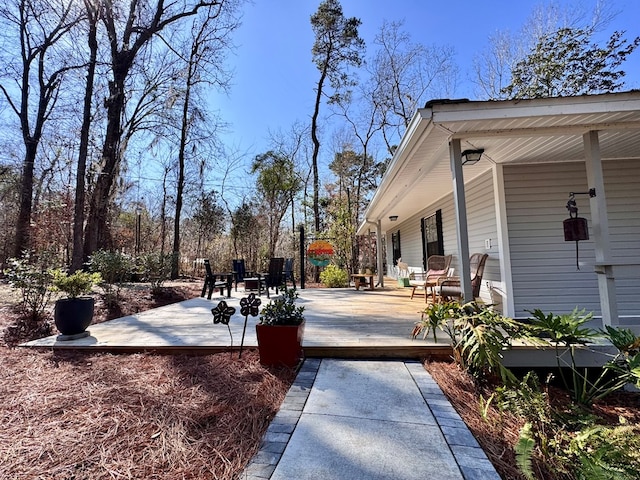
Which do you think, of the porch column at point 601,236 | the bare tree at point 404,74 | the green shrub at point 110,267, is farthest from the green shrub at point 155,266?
the bare tree at point 404,74

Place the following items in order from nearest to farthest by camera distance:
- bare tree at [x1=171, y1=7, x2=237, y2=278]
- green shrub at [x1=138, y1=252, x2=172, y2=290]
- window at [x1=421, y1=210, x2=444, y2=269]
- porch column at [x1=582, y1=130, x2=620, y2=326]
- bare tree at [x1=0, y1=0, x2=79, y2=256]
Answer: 1. porch column at [x1=582, y1=130, x2=620, y2=326]
2. green shrub at [x1=138, y1=252, x2=172, y2=290]
3. window at [x1=421, y1=210, x2=444, y2=269]
4. bare tree at [x1=0, y1=0, x2=79, y2=256]
5. bare tree at [x1=171, y1=7, x2=237, y2=278]

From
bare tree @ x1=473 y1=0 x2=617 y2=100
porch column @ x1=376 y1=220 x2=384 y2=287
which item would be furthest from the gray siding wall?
Result: bare tree @ x1=473 y1=0 x2=617 y2=100

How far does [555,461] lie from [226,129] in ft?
38.9

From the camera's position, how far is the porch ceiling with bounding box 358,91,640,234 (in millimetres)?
2537

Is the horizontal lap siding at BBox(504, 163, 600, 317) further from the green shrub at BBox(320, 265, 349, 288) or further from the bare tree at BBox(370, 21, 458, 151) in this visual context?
the bare tree at BBox(370, 21, 458, 151)

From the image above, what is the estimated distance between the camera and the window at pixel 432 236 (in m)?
6.73

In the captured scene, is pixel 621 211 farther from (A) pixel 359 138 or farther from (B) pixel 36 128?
(B) pixel 36 128

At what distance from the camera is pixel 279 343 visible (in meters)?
2.53

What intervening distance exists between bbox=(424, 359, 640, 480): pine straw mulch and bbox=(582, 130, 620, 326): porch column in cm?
72

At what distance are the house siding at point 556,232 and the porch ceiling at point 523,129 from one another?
0.21 meters

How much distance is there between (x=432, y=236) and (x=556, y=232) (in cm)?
350

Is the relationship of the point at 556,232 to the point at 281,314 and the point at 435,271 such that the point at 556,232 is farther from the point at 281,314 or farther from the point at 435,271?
the point at 281,314

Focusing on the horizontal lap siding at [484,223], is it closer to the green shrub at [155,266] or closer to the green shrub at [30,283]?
the green shrub at [30,283]

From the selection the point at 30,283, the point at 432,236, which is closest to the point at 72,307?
the point at 30,283
